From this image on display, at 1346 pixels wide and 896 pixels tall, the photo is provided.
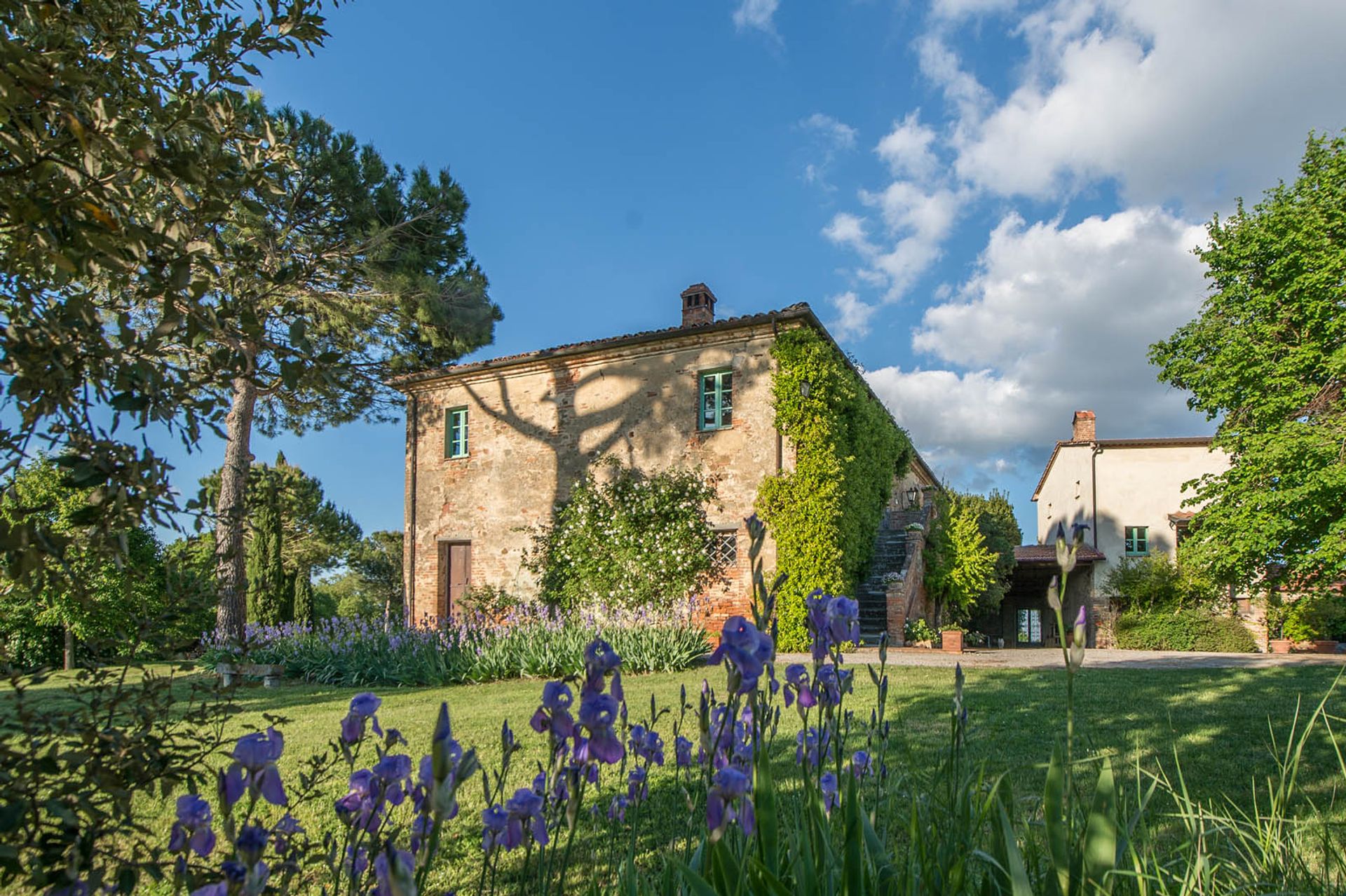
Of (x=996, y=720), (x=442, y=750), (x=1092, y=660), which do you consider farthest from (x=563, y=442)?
(x=442, y=750)

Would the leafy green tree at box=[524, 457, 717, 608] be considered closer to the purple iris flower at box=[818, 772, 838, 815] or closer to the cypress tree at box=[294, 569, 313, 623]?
the cypress tree at box=[294, 569, 313, 623]

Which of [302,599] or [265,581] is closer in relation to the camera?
[265,581]

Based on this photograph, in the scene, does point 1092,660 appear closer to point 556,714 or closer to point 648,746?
point 648,746

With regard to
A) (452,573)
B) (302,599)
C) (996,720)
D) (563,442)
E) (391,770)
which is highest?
(563,442)

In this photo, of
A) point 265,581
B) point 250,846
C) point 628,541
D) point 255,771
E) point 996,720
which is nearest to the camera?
point 250,846

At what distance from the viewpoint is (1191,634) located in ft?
55.4

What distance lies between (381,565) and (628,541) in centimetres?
1571

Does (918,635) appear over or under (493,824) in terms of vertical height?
under

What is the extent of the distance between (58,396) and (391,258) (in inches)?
563

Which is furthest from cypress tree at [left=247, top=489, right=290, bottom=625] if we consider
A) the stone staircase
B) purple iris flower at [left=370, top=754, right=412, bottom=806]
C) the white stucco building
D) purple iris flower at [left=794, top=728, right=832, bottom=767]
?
the white stucco building

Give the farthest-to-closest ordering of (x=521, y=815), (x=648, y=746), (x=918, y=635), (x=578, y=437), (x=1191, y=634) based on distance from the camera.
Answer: (x=1191, y=634) < (x=578, y=437) < (x=918, y=635) < (x=648, y=746) < (x=521, y=815)

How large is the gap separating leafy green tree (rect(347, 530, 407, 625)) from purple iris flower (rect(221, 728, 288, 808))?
25.9 meters

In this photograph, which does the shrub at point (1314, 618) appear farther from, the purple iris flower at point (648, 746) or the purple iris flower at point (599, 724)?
the purple iris flower at point (599, 724)

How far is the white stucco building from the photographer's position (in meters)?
23.3
